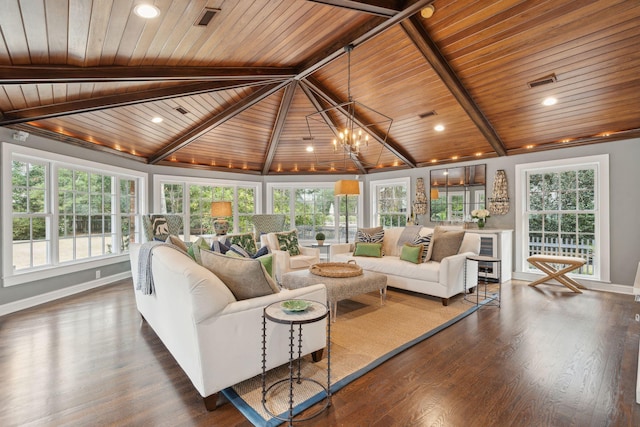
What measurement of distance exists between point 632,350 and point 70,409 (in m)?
4.45

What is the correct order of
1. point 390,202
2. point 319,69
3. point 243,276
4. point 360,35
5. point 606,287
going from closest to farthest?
point 243,276
point 360,35
point 319,69
point 606,287
point 390,202

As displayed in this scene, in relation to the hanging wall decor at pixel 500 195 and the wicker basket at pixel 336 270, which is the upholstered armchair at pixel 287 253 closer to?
the wicker basket at pixel 336 270

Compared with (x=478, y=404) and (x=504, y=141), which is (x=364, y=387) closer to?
(x=478, y=404)

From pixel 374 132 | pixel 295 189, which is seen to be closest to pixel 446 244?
pixel 374 132

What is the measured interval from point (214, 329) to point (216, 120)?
161 inches

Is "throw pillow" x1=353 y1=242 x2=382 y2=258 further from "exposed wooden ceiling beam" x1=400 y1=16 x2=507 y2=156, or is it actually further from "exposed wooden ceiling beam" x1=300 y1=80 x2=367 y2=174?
"exposed wooden ceiling beam" x1=400 y1=16 x2=507 y2=156

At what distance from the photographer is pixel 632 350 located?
8.89 feet

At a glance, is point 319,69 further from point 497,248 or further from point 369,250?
point 497,248

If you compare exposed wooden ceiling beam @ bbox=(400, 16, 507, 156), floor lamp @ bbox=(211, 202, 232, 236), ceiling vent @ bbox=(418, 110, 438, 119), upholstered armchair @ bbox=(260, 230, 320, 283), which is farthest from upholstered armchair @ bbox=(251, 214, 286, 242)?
exposed wooden ceiling beam @ bbox=(400, 16, 507, 156)

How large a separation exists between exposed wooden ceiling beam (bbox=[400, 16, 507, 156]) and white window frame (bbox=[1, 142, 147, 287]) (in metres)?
4.98

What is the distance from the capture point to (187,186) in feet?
22.2

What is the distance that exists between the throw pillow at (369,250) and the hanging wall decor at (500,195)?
252 cm

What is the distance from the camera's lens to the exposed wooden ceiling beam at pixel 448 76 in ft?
10.9

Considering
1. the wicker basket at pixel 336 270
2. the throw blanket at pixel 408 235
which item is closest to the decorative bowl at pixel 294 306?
the wicker basket at pixel 336 270
